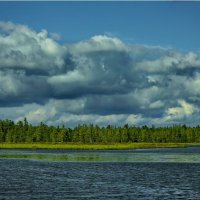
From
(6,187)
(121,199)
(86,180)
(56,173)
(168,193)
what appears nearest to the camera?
(121,199)

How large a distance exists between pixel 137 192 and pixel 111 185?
6.94m

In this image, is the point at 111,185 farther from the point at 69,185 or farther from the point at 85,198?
the point at 85,198

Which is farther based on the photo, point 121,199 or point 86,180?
point 86,180

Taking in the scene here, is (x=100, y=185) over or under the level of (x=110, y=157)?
under

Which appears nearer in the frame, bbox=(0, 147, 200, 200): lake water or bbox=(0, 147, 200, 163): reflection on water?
bbox=(0, 147, 200, 200): lake water

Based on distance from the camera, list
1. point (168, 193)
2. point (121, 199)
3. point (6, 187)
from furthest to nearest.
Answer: point (6, 187), point (168, 193), point (121, 199)

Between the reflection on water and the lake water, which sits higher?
the reflection on water

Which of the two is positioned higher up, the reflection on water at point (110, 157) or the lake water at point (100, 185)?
the reflection on water at point (110, 157)

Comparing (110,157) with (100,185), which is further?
(110,157)

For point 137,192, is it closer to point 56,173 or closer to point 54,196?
point 54,196

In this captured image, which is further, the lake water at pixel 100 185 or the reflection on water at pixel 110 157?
the reflection on water at pixel 110 157

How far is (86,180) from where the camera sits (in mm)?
63094

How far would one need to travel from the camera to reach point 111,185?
187 feet

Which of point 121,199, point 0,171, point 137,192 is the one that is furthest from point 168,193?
point 0,171
